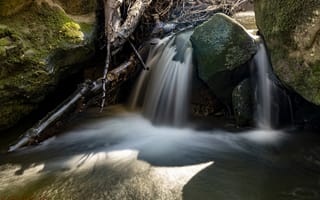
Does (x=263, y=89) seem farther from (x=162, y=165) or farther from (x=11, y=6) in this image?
(x=11, y=6)

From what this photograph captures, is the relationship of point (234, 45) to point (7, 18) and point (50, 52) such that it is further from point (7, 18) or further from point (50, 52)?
point (7, 18)

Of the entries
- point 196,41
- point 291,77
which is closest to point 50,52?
point 196,41

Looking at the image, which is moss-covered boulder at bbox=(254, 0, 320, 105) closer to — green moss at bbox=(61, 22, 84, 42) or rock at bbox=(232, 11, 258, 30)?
green moss at bbox=(61, 22, 84, 42)

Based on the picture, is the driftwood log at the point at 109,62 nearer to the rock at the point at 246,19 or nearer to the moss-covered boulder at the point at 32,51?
the moss-covered boulder at the point at 32,51

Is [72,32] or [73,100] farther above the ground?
[72,32]

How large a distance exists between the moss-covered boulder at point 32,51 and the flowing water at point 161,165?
0.60 metres

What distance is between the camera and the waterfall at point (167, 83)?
5.15 meters

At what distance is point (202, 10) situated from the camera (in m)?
8.41

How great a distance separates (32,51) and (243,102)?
9.37ft

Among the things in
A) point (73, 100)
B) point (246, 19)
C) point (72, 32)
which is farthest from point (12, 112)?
point (246, 19)

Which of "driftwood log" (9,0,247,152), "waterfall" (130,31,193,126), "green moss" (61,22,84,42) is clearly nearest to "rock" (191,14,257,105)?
"waterfall" (130,31,193,126)

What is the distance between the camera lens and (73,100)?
4.38 metres

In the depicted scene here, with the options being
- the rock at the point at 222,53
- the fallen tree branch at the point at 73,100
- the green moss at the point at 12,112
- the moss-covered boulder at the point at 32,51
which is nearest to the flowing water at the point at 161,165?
the fallen tree branch at the point at 73,100

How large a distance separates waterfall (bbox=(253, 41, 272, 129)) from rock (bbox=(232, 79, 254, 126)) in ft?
0.37
